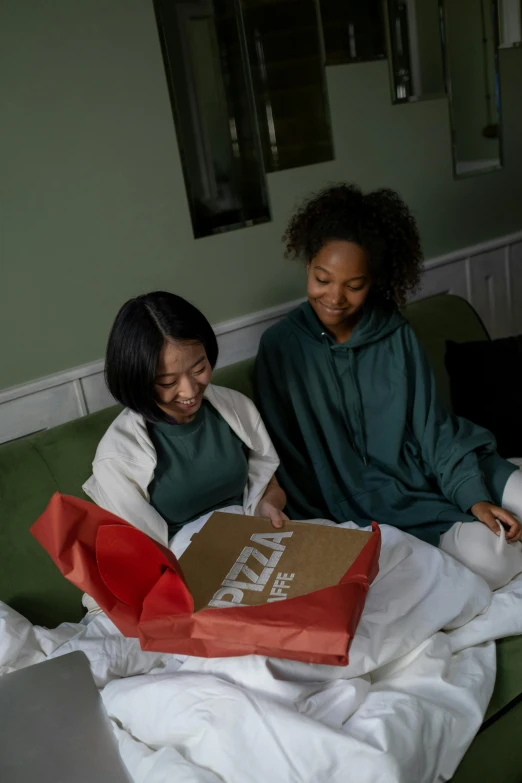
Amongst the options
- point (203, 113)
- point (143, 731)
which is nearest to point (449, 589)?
point (143, 731)

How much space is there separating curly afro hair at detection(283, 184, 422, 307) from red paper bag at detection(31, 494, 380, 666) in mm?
920

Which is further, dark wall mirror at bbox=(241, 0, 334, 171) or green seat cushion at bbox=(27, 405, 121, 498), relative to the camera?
dark wall mirror at bbox=(241, 0, 334, 171)

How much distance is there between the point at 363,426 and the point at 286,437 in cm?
20

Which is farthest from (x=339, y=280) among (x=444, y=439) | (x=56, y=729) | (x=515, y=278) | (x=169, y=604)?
(x=515, y=278)

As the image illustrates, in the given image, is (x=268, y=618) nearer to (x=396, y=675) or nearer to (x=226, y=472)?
(x=396, y=675)

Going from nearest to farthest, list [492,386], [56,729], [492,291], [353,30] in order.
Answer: [56,729]
[492,386]
[353,30]
[492,291]

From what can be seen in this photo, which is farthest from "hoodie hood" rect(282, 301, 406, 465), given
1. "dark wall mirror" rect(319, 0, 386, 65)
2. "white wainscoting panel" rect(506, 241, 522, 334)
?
"white wainscoting panel" rect(506, 241, 522, 334)

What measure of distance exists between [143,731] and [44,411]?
2.90 ft

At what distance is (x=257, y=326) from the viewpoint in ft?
7.26

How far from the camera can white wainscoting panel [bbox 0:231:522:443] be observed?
1798mm

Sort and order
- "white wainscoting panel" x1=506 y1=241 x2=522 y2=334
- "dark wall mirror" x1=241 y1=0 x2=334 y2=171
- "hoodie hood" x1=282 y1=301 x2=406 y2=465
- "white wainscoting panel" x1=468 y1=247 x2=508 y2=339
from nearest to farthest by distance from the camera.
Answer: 1. "hoodie hood" x1=282 y1=301 x2=406 y2=465
2. "dark wall mirror" x1=241 y1=0 x2=334 y2=171
3. "white wainscoting panel" x1=468 y1=247 x2=508 y2=339
4. "white wainscoting panel" x1=506 y1=241 x2=522 y2=334

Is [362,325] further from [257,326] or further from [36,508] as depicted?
[36,508]

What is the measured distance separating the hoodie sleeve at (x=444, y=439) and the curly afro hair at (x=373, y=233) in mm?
142

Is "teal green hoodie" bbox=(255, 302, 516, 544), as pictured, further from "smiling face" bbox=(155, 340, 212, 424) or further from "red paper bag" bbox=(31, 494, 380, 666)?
"red paper bag" bbox=(31, 494, 380, 666)
